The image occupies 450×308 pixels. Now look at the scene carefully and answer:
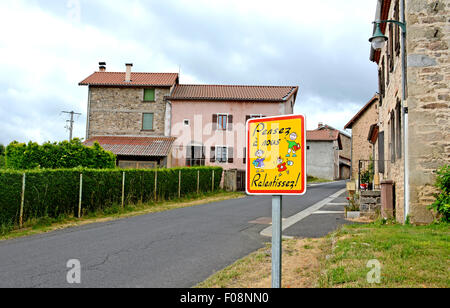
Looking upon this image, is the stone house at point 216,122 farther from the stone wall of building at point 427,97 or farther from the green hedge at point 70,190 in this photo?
the stone wall of building at point 427,97

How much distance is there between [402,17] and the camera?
9742 mm

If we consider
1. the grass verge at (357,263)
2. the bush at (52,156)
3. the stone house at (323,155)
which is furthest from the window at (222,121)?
the grass verge at (357,263)

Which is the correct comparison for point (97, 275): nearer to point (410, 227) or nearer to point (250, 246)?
point (250, 246)

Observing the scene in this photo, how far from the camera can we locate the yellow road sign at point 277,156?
2676mm

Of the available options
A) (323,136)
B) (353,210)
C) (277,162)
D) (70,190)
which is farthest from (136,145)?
(277,162)

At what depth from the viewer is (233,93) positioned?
3494 centimetres

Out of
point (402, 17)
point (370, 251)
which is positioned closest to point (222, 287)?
point (370, 251)

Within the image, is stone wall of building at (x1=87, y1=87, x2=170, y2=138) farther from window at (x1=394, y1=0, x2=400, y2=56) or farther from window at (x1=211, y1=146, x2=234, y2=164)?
window at (x1=394, y1=0, x2=400, y2=56)

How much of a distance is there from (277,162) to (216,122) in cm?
3149

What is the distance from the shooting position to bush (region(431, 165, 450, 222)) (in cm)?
853

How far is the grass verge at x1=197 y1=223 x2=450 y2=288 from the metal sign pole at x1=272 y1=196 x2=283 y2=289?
6.67ft

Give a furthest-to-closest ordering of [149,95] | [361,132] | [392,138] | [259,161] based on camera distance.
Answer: [361,132]
[149,95]
[392,138]
[259,161]

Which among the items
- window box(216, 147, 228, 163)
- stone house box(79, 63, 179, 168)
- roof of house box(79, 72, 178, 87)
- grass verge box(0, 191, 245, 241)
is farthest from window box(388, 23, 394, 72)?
Result: roof of house box(79, 72, 178, 87)

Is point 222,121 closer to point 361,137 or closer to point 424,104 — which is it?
point 361,137
